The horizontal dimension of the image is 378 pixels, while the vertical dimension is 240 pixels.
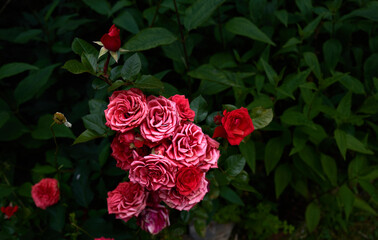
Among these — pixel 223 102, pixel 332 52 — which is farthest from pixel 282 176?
pixel 332 52

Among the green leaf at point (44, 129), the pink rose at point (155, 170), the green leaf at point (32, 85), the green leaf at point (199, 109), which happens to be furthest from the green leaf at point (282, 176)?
the green leaf at point (32, 85)

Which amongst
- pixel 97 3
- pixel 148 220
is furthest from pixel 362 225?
pixel 97 3

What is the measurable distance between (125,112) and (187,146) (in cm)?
16

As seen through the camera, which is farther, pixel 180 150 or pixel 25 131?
pixel 25 131

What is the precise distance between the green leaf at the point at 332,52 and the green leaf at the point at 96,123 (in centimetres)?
102

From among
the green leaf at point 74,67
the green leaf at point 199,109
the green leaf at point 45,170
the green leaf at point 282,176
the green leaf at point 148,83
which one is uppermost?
the green leaf at point 74,67

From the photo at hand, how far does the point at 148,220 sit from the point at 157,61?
2.58 feet

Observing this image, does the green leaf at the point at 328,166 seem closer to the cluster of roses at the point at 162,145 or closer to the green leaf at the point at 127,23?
the cluster of roses at the point at 162,145

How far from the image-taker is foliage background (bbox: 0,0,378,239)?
1045 mm

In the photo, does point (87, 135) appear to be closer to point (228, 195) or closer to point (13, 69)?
point (13, 69)

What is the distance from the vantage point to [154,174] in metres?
0.64

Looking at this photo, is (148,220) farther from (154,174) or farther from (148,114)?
(148,114)

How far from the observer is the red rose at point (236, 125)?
0.66m

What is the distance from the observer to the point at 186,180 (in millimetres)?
637
